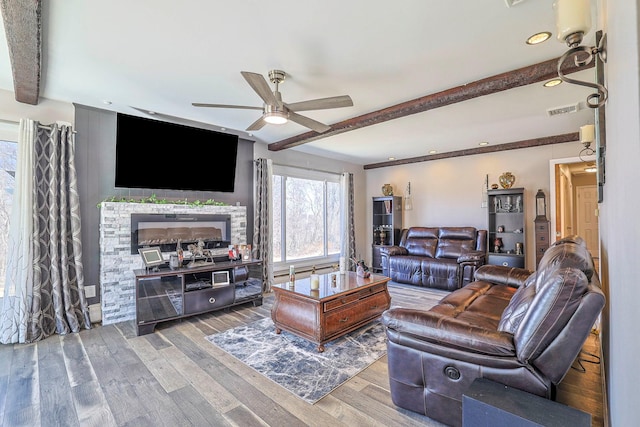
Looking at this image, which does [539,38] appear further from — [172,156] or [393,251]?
[393,251]

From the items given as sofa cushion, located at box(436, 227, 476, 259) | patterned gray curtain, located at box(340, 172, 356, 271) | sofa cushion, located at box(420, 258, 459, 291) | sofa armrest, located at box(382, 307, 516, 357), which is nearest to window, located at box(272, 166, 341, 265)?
patterned gray curtain, located at box(340, 172, 356, 271)

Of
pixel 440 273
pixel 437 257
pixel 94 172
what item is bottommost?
pixel 440 273

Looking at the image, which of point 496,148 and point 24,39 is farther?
point 496,148

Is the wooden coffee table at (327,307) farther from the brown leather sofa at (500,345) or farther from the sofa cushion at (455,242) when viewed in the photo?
the sofa cushion at (455,242)

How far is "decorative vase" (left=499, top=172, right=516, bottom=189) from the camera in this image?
5543 millimetres

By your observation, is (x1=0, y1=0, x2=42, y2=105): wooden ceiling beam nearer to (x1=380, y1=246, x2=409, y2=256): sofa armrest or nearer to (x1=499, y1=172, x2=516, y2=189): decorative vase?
(x1=380, y1=246, x2=409, y2=256): sofa armrest

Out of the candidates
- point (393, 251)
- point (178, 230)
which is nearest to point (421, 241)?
point (393, 251)

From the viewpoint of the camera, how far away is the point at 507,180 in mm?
5566

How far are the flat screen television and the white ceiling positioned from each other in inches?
10.8

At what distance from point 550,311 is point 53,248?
4.43 m

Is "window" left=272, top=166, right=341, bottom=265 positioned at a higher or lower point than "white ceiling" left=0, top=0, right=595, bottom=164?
lower

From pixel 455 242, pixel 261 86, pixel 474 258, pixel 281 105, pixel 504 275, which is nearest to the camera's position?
pixel 261 86

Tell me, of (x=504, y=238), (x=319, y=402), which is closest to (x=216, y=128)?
(x=319, y=402)

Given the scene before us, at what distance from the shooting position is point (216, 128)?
4.73 m
